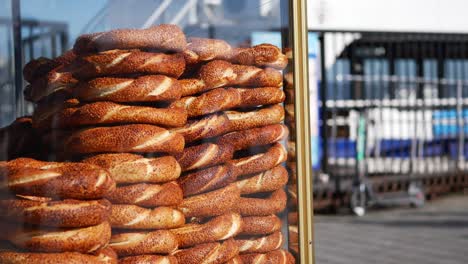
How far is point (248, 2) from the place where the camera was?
226 centimetres

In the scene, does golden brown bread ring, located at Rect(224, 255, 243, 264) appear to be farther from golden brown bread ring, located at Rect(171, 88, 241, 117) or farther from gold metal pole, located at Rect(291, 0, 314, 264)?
golden brown bread ring, located at Rect(171, 88, 241, 117)

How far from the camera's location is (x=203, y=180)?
85.1 inches

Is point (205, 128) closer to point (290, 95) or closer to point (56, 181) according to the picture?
point (290, 95)

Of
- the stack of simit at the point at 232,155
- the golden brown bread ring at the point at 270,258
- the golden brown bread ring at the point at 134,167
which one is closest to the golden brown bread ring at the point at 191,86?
the stack of simit at the point at 232,155

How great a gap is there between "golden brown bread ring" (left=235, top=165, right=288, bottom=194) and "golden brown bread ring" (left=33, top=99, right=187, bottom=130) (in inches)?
15.5

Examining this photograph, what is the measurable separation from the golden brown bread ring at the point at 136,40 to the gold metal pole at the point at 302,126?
43 cm

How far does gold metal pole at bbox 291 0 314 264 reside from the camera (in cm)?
237

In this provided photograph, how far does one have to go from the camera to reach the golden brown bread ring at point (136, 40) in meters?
2.00

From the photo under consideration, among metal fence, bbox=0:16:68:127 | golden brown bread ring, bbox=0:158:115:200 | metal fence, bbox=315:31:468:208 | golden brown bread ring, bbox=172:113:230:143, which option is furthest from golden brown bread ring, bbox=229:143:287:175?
metal fence, bbox=315:31:468:208

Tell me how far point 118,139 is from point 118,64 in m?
0.20

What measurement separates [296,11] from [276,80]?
0.75ft

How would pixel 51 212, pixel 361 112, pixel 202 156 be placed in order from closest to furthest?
1. pixel 51 212
2. pixel 202 156
3. pixel 361 112

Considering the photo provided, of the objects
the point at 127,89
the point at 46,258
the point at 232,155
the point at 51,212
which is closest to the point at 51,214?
the point at 51,212

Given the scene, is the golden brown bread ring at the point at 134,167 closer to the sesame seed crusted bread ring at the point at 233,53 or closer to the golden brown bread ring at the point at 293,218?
the sesame seed crusted bread ring at the point at 233,53
